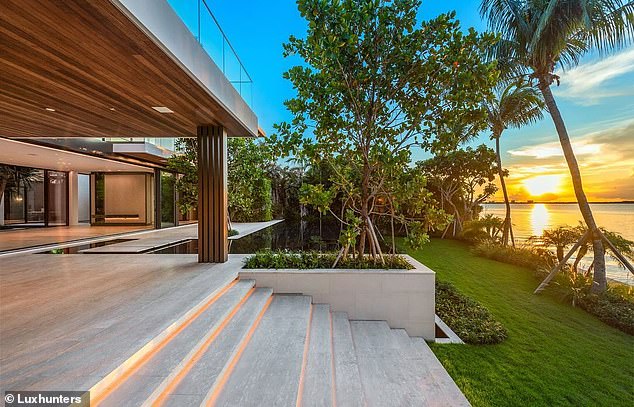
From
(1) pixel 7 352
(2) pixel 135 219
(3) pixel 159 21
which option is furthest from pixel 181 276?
(2) pixel 135 219

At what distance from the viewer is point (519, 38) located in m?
7.11

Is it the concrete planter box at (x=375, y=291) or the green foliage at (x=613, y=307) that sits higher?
the concrete planter box at (x=375, y=291)

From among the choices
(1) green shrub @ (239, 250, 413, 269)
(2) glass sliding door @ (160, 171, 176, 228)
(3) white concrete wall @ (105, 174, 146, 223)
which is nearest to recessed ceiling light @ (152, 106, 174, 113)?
(1) green shrub @ (239, 250, 413, 269)

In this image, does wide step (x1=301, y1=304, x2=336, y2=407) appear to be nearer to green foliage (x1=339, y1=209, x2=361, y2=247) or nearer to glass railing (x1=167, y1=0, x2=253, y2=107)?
green foliage (x1=339, y1=209, x2=361, y2=247)

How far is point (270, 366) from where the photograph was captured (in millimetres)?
2541

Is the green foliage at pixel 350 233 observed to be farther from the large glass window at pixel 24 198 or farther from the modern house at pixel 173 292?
the large glass window at pixel 24 198

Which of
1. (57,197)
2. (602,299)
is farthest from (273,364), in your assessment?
(57,197)

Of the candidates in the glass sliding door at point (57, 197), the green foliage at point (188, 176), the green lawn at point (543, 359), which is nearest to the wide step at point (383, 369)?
the green lawn at point (543, 359)

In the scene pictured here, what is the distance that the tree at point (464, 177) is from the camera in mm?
14312

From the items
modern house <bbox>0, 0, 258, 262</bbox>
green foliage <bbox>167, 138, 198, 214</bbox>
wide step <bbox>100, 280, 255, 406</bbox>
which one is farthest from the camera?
green foliage <bbox>167, 138, 198, 214</bbox>

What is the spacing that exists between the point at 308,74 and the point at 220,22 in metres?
2.19

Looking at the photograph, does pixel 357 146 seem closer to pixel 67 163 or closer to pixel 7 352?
pixel 7 352

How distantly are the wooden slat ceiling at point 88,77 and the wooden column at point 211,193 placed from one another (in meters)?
0.34

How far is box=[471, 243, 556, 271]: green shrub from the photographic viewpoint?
8.90 metres
